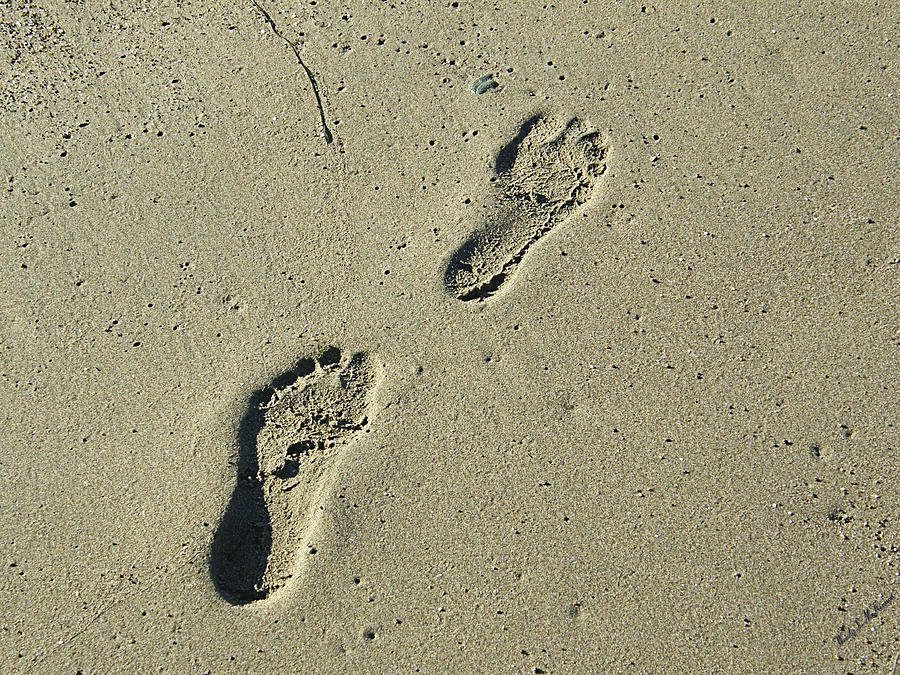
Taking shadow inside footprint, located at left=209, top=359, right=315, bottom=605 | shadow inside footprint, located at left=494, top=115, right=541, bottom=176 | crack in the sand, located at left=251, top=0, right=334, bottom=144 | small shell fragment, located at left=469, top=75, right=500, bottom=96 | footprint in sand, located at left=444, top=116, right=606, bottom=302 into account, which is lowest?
shadow inside footprint, located at left=209, top=359, right=315, bottom=605

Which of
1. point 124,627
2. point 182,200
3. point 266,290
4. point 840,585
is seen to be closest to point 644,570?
point 840,585

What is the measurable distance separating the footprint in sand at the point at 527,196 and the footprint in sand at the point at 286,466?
0.50 m

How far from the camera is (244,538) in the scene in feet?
7.82

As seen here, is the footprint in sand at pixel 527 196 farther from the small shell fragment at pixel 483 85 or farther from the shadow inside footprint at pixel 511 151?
the small shell fragment at pixel 483 85

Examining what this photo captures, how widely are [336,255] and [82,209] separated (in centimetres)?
94

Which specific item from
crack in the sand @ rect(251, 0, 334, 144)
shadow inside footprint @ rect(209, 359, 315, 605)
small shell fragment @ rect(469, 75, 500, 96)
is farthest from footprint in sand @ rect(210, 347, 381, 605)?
small shell fragment @ rect(469, 75, 500, 96)

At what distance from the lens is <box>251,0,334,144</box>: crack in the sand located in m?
2.53

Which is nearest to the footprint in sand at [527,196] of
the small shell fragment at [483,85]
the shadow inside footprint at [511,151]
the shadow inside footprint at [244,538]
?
the shadow inside footprint at [511,151]

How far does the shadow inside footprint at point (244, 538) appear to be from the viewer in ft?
7.79

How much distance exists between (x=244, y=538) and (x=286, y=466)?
0.29 m

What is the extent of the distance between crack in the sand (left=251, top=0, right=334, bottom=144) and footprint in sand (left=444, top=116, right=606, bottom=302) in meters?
0.65

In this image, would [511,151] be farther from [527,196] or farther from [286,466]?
[286,466]

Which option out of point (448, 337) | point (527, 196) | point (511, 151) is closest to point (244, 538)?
point (448, 337)

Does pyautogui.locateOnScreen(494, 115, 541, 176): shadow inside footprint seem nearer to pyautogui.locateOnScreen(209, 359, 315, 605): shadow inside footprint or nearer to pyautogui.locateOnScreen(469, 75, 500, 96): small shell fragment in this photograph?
pyautogui.locateOnScreen(469, 75, 500, 96): small shell fragment
